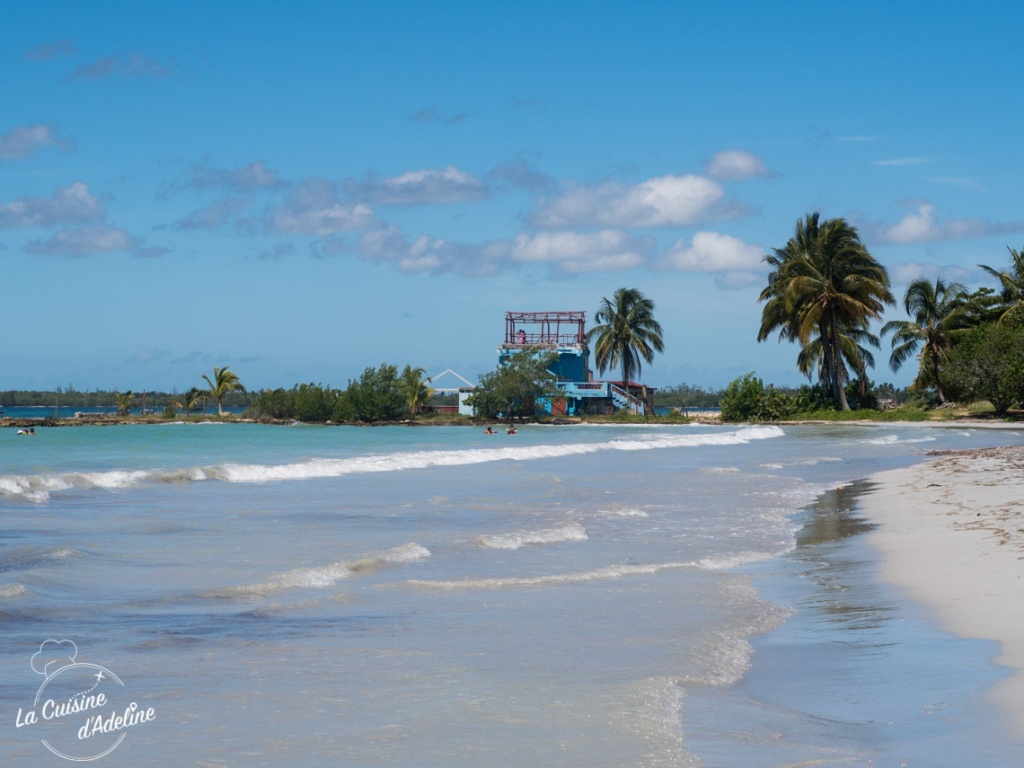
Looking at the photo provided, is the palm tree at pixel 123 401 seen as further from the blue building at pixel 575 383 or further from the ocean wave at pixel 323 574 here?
the ocean wave at pixel 323 574

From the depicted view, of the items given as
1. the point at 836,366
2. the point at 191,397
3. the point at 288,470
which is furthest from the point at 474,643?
the point at 191,397

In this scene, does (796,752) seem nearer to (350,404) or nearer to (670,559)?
(670,559)

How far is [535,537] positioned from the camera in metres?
12.2

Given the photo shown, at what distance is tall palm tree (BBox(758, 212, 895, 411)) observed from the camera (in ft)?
170

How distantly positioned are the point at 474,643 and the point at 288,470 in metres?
18.8

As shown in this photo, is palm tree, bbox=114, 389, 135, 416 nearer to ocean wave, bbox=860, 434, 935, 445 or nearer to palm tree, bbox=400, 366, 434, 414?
palm tree, bbox=400, 366, 434, 414

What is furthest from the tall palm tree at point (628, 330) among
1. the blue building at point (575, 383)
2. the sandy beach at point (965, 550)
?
the sandy beach at point (965, 550)

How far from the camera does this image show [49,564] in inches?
383

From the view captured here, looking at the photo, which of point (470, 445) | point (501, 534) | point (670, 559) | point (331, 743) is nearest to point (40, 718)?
point (331, 743)

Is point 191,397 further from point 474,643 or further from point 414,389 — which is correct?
point 474,643

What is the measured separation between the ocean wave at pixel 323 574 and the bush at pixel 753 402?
52101mm

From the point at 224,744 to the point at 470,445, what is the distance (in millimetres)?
34071

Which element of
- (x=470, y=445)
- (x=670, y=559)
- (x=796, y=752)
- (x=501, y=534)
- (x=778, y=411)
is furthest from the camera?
(x=778, y=411)

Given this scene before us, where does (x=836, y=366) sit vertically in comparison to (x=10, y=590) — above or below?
above
